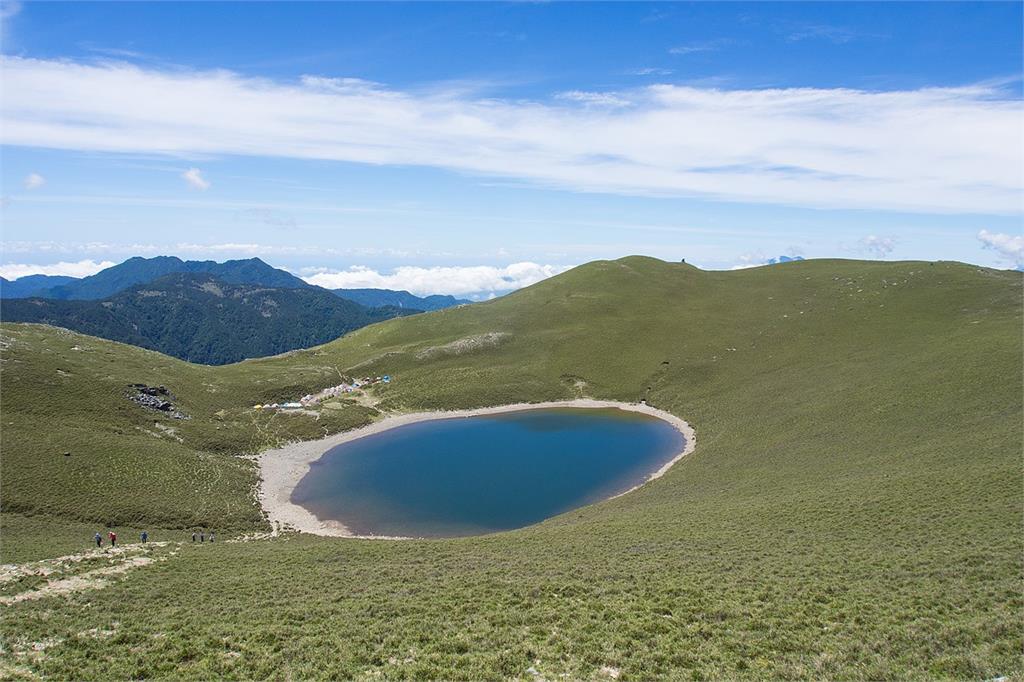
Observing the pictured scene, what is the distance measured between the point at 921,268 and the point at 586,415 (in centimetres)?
9960

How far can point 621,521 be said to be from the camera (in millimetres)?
40156

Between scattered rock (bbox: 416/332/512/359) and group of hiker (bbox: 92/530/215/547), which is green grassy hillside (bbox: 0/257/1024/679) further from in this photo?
group of hiker (bbox: 92/530/215/547)

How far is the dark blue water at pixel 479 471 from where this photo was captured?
51.0m

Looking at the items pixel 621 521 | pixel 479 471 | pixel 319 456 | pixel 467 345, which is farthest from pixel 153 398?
pixel 621 521

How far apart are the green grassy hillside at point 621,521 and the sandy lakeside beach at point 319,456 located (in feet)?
7.40

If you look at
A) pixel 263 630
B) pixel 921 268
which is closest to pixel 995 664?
pixel 263 630

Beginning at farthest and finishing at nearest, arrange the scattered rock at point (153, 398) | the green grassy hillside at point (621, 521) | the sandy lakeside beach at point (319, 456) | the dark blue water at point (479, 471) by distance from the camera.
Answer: the scattered rock at point (153, 398), the dark blue water at point (479, 471), the sandy lakeside beach at point (319, 456), the green grassy hillside at point (621, 521)

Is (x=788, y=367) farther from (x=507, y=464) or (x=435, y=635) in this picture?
(x=435, y=635)

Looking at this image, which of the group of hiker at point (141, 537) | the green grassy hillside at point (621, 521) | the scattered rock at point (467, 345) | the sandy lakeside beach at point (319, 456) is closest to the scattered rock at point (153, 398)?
the green grassy hillside at point (621, 521)

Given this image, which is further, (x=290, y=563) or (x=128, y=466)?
(x=128, y=466)

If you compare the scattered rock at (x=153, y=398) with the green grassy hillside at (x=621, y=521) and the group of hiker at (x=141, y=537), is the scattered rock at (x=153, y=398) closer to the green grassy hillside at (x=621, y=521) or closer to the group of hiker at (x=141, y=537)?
the green grassy hillside at (x=621, y=521)

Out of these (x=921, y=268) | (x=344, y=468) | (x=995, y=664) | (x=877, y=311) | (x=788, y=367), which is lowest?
(x=344, y=468)

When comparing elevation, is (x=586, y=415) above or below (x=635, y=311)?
below

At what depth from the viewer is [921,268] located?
126 m
